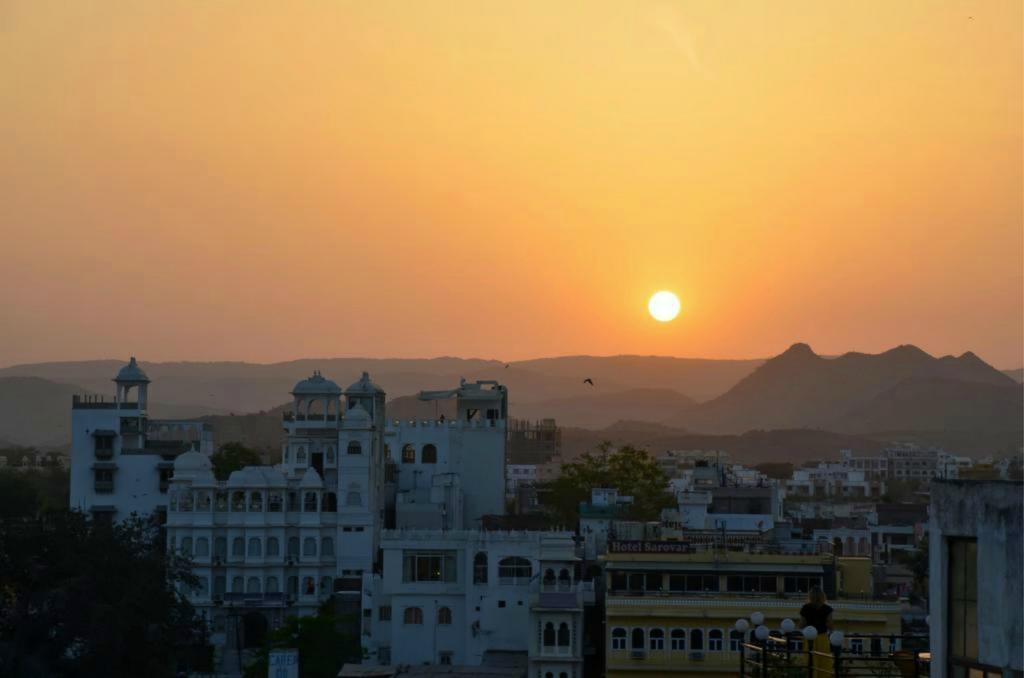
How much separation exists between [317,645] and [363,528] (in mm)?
10163

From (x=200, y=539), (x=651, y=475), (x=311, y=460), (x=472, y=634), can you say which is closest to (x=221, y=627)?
(x=200, y=539)

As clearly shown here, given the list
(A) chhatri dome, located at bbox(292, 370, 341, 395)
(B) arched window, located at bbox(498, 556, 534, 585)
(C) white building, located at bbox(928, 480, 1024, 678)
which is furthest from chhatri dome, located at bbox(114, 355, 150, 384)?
(C) white building, located at bbox(928, 480, 1024, 678)

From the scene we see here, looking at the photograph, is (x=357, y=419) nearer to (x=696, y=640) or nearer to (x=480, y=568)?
(x=480, y=568)

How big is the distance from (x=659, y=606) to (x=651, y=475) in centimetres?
4967

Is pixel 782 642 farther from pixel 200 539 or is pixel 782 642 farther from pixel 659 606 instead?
pixel 200 539

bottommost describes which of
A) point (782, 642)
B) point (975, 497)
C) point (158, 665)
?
point (158, 665)

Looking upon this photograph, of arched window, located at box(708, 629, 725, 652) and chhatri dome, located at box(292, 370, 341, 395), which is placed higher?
chhatri dome, located at box(292, 370, 341, 395)

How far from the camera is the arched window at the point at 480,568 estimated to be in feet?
201

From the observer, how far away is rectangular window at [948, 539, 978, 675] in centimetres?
1476

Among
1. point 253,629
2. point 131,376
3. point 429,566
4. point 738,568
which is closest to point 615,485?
point 131,376

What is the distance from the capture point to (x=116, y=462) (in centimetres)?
8125

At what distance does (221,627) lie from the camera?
2746 inches

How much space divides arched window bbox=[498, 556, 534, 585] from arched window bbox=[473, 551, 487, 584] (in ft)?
1.76

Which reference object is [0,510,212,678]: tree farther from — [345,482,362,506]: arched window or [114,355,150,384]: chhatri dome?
[114,355,150,384]: chhatri dome
